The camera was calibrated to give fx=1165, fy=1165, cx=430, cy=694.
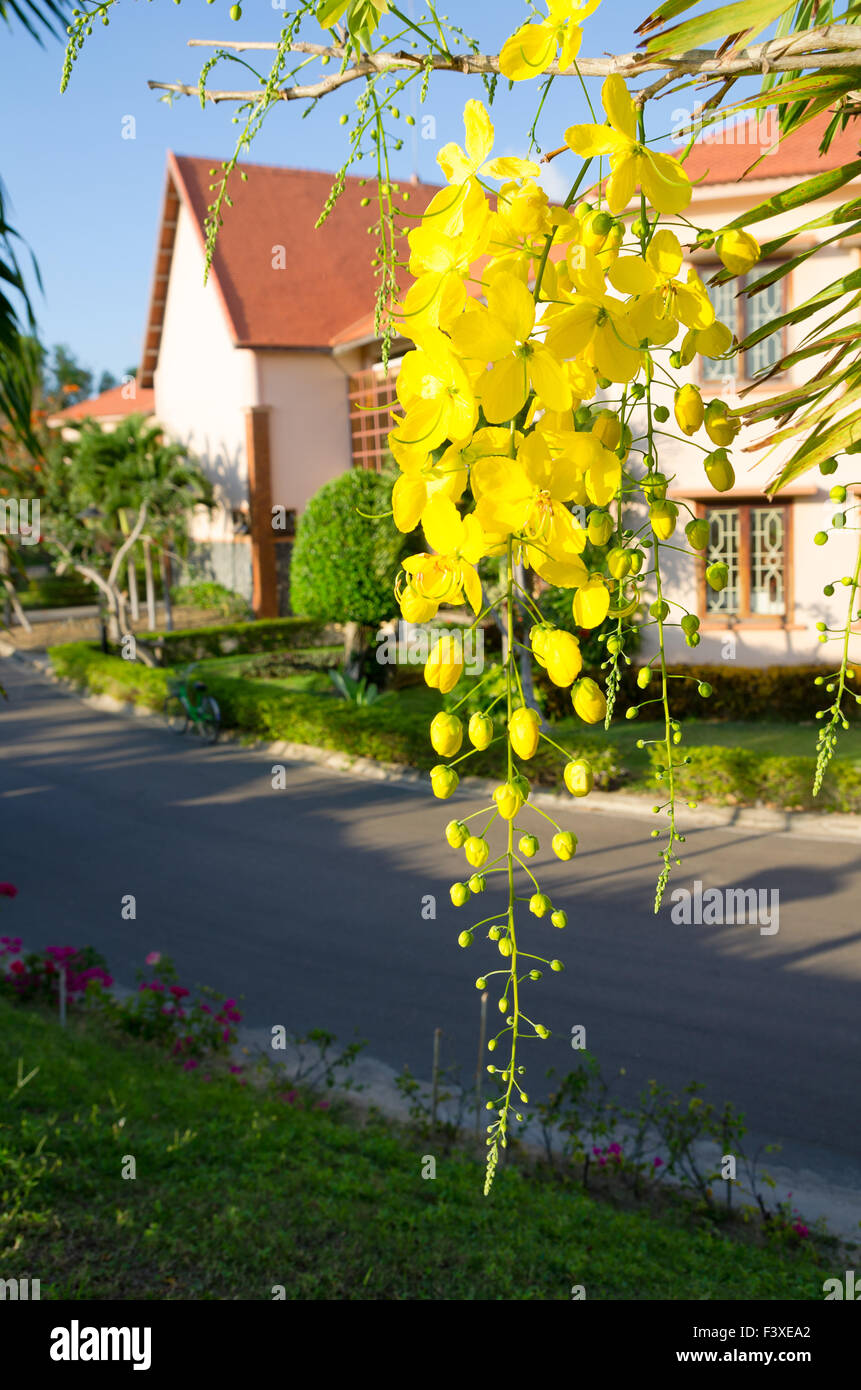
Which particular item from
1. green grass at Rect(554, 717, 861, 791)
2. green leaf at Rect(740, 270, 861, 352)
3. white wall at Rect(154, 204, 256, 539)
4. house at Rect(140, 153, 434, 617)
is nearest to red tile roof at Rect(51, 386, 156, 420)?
white wall at Rect(154, 204, 256, 539)

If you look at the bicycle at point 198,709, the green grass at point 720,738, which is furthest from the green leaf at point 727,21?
the bicycle at point 198,709

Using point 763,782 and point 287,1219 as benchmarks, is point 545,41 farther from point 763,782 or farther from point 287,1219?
point 763,782

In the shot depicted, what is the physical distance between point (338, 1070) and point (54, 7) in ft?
19.6

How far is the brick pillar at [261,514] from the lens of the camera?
26.4 metres

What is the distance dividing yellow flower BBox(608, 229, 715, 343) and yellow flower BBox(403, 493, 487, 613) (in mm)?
182

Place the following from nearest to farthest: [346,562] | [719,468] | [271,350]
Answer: [719,468], [346,562], [271,350]

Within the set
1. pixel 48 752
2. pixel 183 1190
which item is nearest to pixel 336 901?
pixel 183 1190

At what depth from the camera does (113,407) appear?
123ft

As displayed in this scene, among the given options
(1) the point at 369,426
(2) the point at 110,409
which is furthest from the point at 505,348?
(2) the point at 110,409

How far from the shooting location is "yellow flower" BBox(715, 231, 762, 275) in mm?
952

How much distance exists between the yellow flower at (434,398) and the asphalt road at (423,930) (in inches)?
255

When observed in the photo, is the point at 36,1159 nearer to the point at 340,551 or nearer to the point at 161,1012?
the point at 161,1012

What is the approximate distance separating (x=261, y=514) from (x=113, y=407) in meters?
13.6
